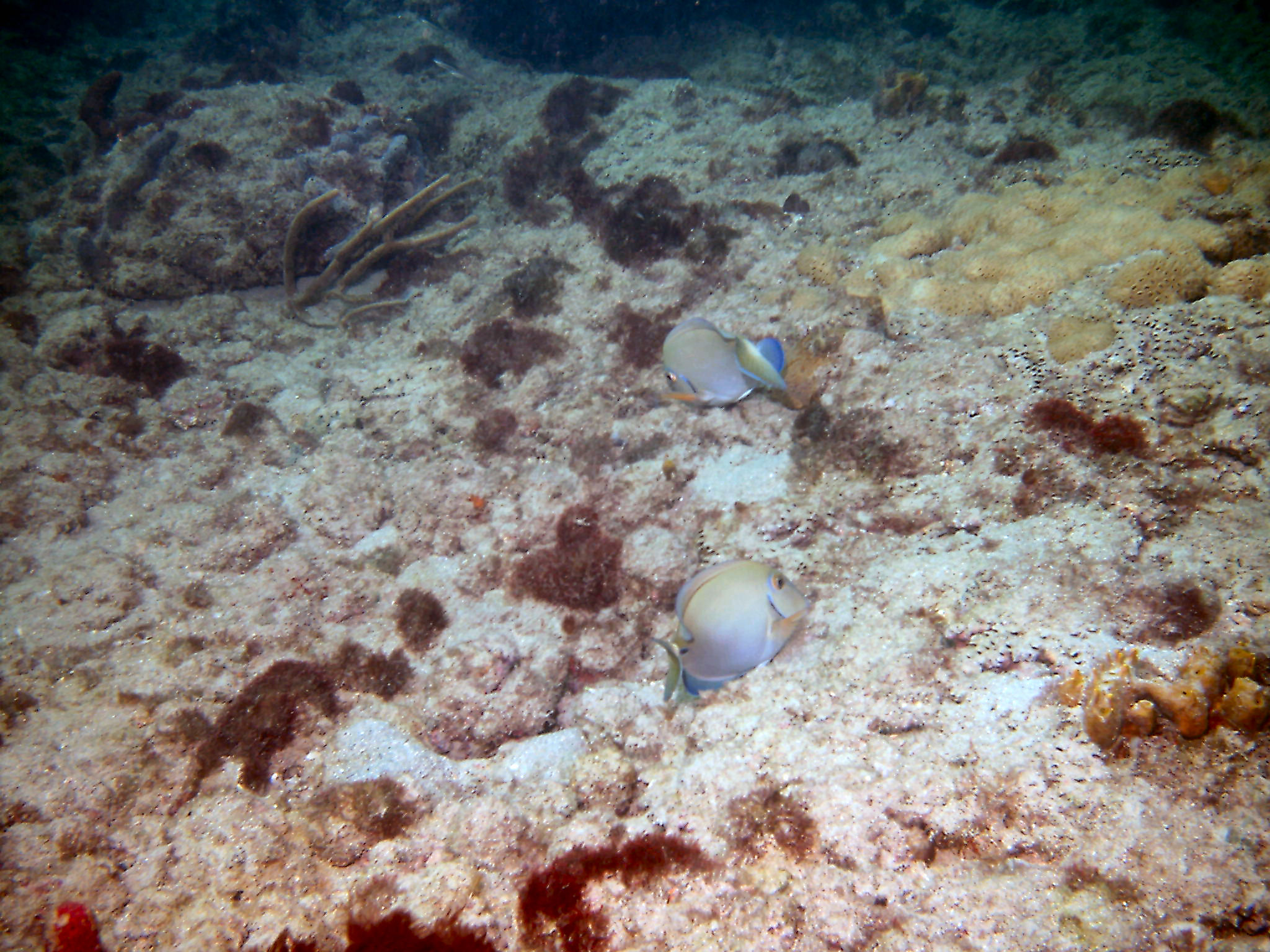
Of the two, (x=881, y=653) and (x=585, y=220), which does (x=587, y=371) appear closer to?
(x=585, y=220)

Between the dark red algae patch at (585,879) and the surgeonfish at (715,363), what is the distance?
6.93 ft

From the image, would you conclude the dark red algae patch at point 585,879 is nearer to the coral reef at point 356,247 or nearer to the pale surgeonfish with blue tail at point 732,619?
the pale surgeonfish with blue tail at point 732,619

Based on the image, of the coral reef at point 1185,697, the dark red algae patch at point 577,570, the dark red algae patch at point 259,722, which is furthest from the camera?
the dark red algae patch at point 577,570

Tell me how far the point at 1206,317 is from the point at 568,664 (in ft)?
13.3

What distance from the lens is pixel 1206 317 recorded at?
3219 mm

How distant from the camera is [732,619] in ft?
7.16

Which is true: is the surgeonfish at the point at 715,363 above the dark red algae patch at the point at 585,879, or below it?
above

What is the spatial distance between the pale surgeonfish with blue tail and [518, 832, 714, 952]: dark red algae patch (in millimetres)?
709

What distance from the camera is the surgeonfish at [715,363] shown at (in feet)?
9.55

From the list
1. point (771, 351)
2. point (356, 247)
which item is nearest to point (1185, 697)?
point (771, 351)

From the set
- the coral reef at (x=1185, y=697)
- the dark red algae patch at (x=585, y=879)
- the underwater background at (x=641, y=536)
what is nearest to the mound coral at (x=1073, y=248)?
the underwater background at (x=641, y=536)

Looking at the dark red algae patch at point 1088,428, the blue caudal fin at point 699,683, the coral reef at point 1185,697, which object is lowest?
the blue caudal fin at point 699,683

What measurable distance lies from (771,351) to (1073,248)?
2.63 m

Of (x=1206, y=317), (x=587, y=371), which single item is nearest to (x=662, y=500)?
(x=587, y=371)
